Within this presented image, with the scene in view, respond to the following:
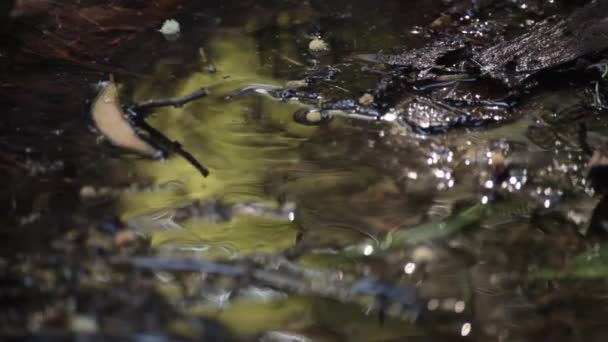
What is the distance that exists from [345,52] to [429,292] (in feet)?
2.27

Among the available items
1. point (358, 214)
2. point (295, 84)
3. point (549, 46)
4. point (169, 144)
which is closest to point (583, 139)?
point (549, 46)

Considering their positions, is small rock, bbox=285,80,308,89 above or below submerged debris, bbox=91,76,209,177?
above

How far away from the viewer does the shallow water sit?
0.90 m

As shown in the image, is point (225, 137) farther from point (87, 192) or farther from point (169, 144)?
point (87, 192)

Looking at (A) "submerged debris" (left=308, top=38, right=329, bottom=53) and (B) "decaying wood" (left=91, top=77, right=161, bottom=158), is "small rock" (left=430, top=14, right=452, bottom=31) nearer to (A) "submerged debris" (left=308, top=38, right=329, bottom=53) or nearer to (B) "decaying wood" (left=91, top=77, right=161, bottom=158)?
(A) "submerged debris" (left=308, top=38, right=329, bottom=53)

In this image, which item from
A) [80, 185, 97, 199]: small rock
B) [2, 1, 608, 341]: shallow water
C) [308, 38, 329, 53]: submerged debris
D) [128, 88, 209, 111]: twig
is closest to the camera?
[2, 1, 608, 341]: shallow water

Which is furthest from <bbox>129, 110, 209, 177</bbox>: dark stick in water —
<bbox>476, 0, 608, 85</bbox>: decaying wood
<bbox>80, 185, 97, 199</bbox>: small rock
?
<bbox>476, 0, 608, 85</bbox>: decaying wood

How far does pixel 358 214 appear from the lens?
106cm

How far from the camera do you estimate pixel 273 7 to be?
1.63 m

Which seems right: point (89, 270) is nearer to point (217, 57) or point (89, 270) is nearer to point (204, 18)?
point (217, 57)

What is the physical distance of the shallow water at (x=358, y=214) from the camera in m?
0.90

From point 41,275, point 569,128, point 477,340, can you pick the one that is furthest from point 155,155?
point 569,128

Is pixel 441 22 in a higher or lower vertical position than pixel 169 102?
higher

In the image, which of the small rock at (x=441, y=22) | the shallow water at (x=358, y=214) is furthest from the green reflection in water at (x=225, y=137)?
the small rock at (x=441, y=22)
